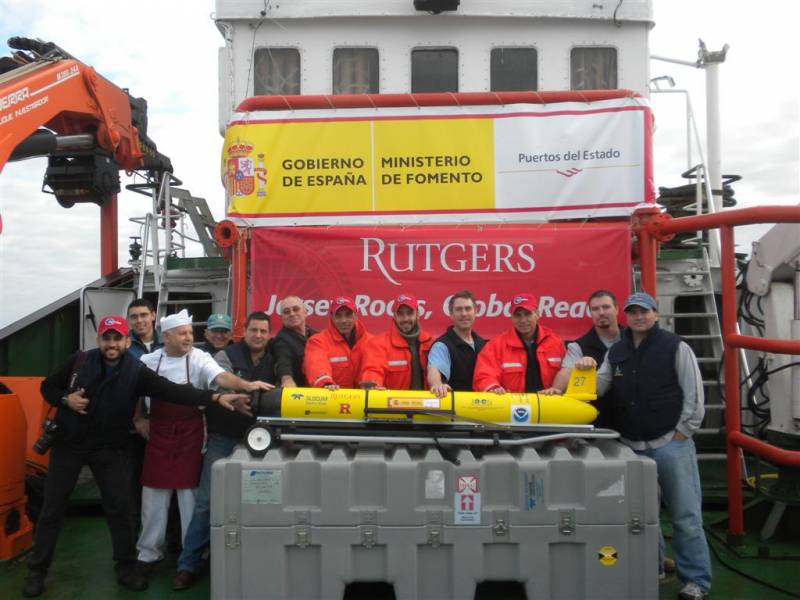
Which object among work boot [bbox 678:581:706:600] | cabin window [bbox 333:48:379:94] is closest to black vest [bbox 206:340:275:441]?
work boot [bbox 678:581:706:600]

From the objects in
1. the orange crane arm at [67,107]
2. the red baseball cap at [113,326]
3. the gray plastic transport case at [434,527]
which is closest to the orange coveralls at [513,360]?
the gray plastic transport case at [434,527]

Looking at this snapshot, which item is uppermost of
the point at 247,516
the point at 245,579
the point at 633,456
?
the point at 633,456

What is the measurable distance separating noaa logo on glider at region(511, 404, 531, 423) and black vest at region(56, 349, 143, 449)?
96.0 inches

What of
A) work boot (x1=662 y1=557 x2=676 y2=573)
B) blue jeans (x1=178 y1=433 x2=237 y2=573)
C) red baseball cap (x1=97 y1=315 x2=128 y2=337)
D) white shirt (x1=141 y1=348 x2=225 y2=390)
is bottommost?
work boot (x1=662 y1=557 x2=676 y2=573)

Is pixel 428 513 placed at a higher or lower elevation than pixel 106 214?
lower

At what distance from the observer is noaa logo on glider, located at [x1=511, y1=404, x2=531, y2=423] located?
12.6ft

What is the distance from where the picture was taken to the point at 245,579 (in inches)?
139

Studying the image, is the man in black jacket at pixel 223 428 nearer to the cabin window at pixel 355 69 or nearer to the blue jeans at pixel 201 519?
the blue jeans at pixel 201 519

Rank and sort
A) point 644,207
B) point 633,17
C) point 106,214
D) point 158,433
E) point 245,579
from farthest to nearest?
point 106,214 → point 633,17 → point 644,207 → point 158,433 → point 245,579

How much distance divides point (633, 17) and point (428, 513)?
604 centimetres

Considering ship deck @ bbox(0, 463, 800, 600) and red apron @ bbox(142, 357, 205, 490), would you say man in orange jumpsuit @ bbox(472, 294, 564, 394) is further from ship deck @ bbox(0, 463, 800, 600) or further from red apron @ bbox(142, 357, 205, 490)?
red apron @ bbox(142, 357, 205, 490)

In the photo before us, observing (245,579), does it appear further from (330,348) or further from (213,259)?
(213,259)

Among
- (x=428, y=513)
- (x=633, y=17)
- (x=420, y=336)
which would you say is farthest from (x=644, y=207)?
(x=428, y=513)

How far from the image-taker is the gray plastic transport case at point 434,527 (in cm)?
353
